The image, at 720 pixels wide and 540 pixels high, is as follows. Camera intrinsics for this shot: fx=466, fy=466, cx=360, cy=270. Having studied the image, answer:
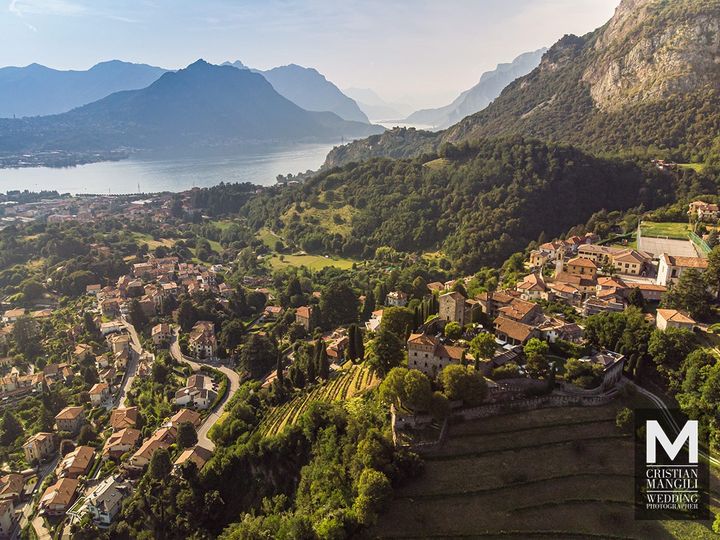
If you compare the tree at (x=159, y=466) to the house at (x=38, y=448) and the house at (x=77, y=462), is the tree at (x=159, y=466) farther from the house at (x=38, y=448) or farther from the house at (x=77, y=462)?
the house at (x=38, y=448)

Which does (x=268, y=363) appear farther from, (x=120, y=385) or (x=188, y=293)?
(x=188, y=293)

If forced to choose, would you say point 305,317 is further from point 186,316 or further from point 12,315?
point 12,315

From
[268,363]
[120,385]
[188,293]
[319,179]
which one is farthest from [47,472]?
[319,179]

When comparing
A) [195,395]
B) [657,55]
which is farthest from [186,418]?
[657,55]

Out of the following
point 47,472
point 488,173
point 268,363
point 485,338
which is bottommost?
point 47,472

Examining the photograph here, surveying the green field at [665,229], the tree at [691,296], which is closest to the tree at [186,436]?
the tree at [691,296]

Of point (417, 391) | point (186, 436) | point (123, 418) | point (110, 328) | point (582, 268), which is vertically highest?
point (582, 268)

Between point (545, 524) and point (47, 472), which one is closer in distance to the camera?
point (545, 524)
